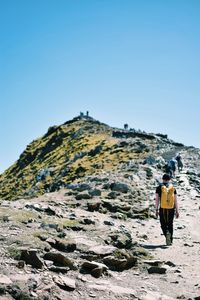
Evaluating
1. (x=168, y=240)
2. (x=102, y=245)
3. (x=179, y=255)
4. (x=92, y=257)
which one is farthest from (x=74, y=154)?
(x=92, y=257)

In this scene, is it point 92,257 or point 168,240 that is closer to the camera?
point 92,257

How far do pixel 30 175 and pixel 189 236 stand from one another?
167 ft

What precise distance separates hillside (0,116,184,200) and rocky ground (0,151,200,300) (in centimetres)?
2105

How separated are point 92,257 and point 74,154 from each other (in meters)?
49.5

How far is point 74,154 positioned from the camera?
59.4 m

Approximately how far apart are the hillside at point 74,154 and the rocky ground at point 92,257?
21.1 m

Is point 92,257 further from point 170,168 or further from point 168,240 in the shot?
point 170,168

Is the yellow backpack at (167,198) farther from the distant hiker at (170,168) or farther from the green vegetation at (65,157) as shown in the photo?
the green vegetation at (65,157)

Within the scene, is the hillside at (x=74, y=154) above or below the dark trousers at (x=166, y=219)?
above

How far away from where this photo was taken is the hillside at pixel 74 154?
154 ft

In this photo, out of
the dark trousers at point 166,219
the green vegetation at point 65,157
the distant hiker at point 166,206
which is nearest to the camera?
the dark trousers at point 166,219

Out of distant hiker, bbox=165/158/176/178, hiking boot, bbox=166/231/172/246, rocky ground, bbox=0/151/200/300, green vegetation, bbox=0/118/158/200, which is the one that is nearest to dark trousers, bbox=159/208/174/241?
hiking boot, bbox=166/231/172/246

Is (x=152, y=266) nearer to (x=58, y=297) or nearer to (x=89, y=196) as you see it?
(x=58, y=297)

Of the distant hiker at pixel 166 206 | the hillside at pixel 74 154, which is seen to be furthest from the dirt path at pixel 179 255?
the hillside at pixel 74 154
